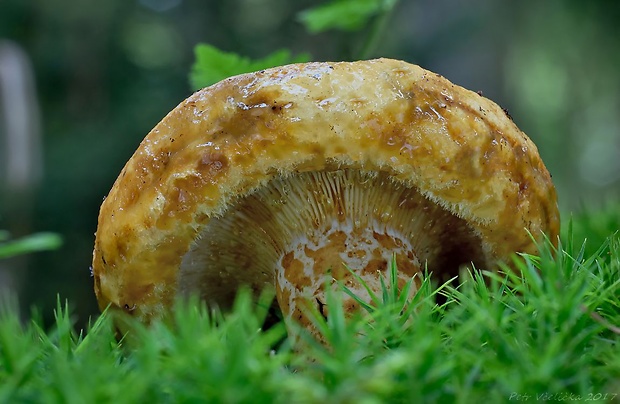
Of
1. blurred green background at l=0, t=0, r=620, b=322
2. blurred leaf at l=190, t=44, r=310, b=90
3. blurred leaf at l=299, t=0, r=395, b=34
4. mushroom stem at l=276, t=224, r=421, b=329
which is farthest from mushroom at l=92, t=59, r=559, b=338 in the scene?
blurred green background at l=0, t=0, r=620, b=322

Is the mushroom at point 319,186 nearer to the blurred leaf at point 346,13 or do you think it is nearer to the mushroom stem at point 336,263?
the mushroom stem at point 336,263

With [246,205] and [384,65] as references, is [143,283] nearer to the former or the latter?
[246,205]

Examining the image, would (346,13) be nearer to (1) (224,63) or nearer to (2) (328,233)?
(1) (224,63)

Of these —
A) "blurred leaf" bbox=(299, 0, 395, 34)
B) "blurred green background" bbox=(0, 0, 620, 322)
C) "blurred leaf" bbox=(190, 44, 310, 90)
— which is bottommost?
"blurred green background" bbox=(0, 0, 620, 322)

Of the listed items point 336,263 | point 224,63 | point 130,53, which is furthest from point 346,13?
point 130,53

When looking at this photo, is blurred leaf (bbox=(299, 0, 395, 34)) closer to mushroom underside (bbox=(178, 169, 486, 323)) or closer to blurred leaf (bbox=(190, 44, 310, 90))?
blurred leaf (bbox=(190, 44, 310, 90))

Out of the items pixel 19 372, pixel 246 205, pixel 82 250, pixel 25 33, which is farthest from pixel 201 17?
pixel 19 372

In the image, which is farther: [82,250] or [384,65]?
[82,250]
